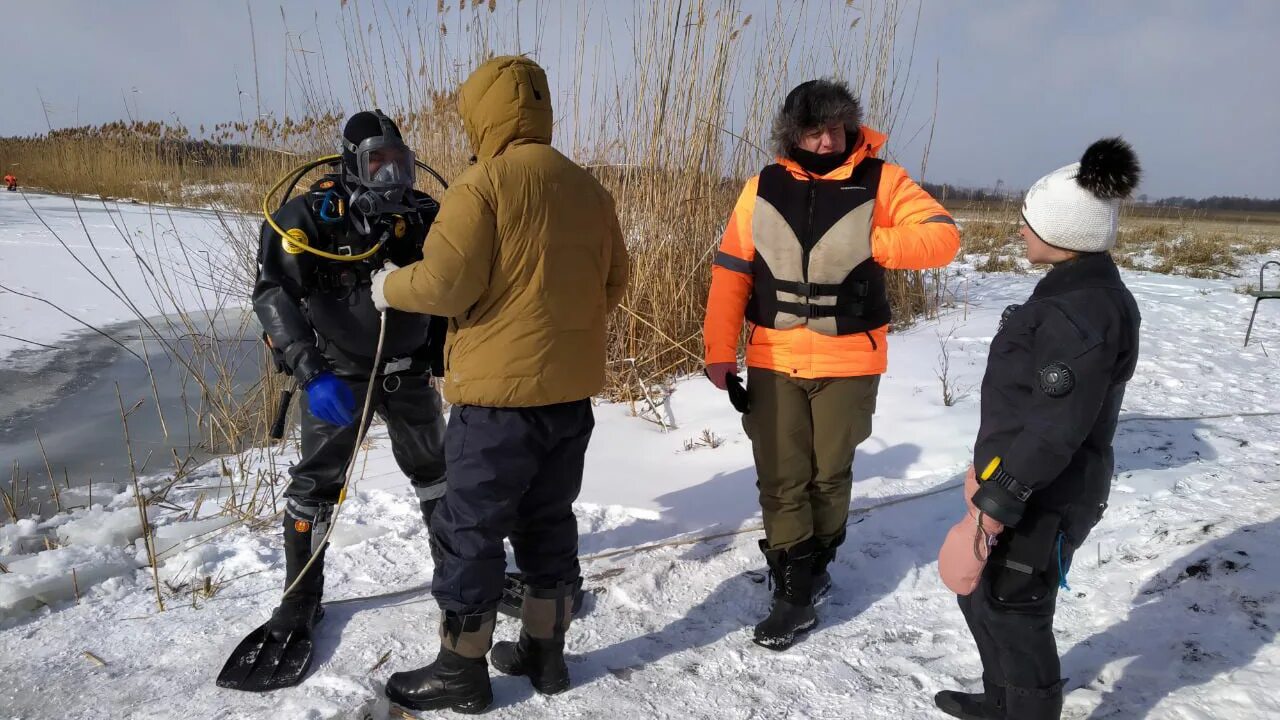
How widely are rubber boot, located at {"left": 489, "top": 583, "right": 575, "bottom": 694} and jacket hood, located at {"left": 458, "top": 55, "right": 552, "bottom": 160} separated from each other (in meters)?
1.15

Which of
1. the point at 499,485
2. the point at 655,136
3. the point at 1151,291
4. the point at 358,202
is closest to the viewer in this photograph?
the point at 499,485

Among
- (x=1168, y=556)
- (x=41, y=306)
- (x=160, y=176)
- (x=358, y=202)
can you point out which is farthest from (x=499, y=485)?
(x=41, y=306)

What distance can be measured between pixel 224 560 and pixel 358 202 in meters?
1.51

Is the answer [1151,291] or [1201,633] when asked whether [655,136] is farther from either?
[1151,291]

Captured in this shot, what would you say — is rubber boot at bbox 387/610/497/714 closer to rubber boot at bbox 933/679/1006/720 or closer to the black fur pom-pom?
rubber boot at bbox 933/679/1006/720

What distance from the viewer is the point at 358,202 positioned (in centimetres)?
205

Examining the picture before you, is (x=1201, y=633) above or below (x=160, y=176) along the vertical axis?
below

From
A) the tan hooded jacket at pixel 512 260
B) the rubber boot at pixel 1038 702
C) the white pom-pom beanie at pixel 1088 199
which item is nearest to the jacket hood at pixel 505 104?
the tan hooded jacket at pixel 512 260

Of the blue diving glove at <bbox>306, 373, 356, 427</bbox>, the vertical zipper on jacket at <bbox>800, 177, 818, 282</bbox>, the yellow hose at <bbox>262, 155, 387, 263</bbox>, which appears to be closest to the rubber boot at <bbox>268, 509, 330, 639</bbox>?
the blue diving glove at <bbox>306, 373, 356, 427</bbox>

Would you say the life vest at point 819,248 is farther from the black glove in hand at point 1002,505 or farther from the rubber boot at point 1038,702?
the rubber boot at point 1038,702

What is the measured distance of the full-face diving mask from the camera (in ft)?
6.68

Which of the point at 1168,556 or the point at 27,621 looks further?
the point at 1168,556

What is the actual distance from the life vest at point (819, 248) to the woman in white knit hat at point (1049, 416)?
0.53 metres

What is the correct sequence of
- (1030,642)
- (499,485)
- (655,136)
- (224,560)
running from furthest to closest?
(655,136)
(224,560)
(499,485)
(1030,642)
